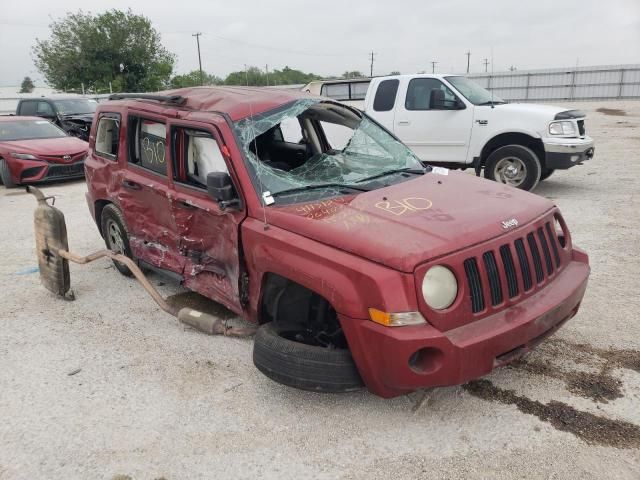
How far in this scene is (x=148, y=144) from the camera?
4465 millimetres

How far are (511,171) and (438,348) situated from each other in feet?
21.0

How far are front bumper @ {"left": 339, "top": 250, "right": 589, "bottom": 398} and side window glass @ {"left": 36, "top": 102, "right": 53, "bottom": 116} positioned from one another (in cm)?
1605

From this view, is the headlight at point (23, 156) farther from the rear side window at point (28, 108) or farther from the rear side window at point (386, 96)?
the rear side window at point (386, 96)

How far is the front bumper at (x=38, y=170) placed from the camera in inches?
419

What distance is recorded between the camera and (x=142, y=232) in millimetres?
4625

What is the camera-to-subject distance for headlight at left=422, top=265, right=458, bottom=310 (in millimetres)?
2584

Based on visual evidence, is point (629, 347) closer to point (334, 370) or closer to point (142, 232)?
point (334, 370)

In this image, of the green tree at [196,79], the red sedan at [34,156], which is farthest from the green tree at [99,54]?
the red sedan at [34,156]

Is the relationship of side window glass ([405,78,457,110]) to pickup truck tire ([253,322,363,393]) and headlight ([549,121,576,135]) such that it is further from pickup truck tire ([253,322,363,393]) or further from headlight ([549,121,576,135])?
pickup truck tire ([253,322,363,393])

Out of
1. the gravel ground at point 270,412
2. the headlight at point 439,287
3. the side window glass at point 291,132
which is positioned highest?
the side window glass at point 291,132

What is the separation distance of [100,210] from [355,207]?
3.42 meters

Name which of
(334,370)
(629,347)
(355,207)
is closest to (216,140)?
(355,207)

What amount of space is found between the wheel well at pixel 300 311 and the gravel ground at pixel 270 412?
1.35 ft

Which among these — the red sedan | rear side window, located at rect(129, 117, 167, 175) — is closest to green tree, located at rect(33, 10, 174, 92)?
the red sedan
